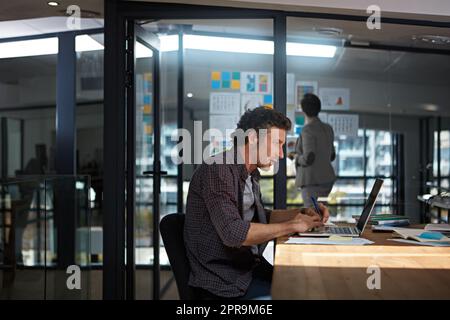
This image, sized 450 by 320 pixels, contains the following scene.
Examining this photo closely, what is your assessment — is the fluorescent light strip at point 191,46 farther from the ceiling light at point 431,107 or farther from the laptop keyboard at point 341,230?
the laptop keyboard at point 341,230

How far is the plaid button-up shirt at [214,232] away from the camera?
2.41 meters

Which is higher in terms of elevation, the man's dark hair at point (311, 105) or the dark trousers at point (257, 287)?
the man's dark hair at point (311, 105)

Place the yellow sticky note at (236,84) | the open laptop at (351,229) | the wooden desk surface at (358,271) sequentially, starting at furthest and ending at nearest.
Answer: the yellow sticky note at (236,84)
the open laptop at (351,229)
the wooden desk surface at (358,271)

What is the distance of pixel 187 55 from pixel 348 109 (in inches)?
55.7

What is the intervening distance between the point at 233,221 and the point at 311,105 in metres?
2.07

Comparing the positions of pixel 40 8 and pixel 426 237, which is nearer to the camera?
pixel 426 237

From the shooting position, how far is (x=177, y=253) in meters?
2.46

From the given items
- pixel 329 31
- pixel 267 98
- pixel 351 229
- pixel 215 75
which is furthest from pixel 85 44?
pixel 351 229

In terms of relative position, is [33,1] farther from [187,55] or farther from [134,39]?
[187,55]

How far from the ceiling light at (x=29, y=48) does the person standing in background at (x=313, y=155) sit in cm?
255

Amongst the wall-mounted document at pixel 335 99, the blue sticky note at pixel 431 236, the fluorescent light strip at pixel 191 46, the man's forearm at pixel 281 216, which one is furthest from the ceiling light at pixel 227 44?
the blue sticky note at pixel 431 236

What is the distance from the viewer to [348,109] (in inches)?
167

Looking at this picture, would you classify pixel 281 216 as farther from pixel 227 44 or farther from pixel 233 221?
pixel 227 44

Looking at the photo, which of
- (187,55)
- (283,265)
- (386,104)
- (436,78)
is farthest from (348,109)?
(283,265)
